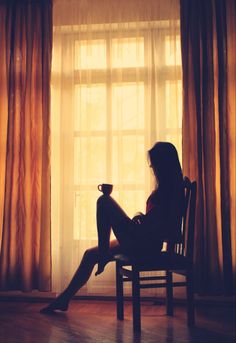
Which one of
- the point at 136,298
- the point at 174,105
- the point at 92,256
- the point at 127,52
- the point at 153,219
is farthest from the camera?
the point at 127,52

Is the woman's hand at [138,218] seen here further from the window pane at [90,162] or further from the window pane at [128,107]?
the window pane at [128,107]

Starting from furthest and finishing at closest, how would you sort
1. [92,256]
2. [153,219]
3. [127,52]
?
[127,52], [92,256], [153,219]

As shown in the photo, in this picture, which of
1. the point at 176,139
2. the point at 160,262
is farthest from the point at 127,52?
the point at 160,262

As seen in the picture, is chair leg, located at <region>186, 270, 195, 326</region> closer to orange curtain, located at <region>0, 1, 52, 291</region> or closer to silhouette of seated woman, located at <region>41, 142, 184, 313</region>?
silhouette of seated woman, located at <region>41, 142, 184, 313</region>

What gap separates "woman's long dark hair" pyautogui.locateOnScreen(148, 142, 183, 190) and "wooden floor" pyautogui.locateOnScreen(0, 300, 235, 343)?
87 cm

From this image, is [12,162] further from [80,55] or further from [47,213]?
[80,55]

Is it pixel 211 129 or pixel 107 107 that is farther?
pixel 107 107

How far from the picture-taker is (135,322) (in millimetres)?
2418

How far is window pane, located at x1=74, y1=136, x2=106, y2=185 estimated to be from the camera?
3535 millimetres

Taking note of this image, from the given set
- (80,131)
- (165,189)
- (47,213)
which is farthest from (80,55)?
(165,189)

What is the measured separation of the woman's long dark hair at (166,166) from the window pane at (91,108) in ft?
3.52

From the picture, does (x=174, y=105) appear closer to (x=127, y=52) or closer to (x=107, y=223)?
(x=127, y=52)

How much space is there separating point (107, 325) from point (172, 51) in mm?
2314

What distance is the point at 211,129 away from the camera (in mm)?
3342
